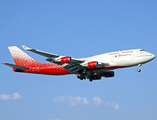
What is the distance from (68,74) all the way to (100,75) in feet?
28.1

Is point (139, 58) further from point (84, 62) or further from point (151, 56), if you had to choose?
point (84, 62)

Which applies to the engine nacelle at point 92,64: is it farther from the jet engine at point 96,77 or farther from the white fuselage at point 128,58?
the jet engine at point 96,77

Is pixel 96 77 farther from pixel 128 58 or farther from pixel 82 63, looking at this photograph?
pixel 128 58

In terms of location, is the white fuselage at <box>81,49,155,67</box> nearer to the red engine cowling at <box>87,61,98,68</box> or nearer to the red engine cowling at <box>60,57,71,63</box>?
the red engine cowling at <box>87,61,98,68</box>

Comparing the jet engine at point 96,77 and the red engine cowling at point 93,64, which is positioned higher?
the red engine cowling at point 93,64

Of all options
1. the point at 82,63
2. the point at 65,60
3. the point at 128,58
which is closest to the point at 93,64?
the point at 82,63

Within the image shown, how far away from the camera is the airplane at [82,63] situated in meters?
55.4

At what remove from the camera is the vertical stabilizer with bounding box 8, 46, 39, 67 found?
63531 millimetres

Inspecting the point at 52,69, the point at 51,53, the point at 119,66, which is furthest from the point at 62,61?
the point at 119,66

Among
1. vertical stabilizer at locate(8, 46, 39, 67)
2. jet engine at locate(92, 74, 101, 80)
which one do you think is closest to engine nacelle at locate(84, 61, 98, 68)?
jet engine at locate(92, 74, 101, 80)

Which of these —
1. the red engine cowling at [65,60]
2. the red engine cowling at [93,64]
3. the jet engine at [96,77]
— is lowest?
the jet engine at [96,77]

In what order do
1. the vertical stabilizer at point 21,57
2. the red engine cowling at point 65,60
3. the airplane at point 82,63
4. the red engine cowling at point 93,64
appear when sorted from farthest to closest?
1. the vertical stabilizer at point 21,57
2. the red engine cowling at point 93,64
3. the airplane at point 82,63
4. the red engine cowling at point 65,60


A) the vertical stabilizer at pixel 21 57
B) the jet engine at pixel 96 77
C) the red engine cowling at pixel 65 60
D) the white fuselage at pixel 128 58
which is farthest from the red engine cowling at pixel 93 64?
the vertical stabilizer at pixel 21 57

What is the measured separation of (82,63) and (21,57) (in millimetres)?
15757
